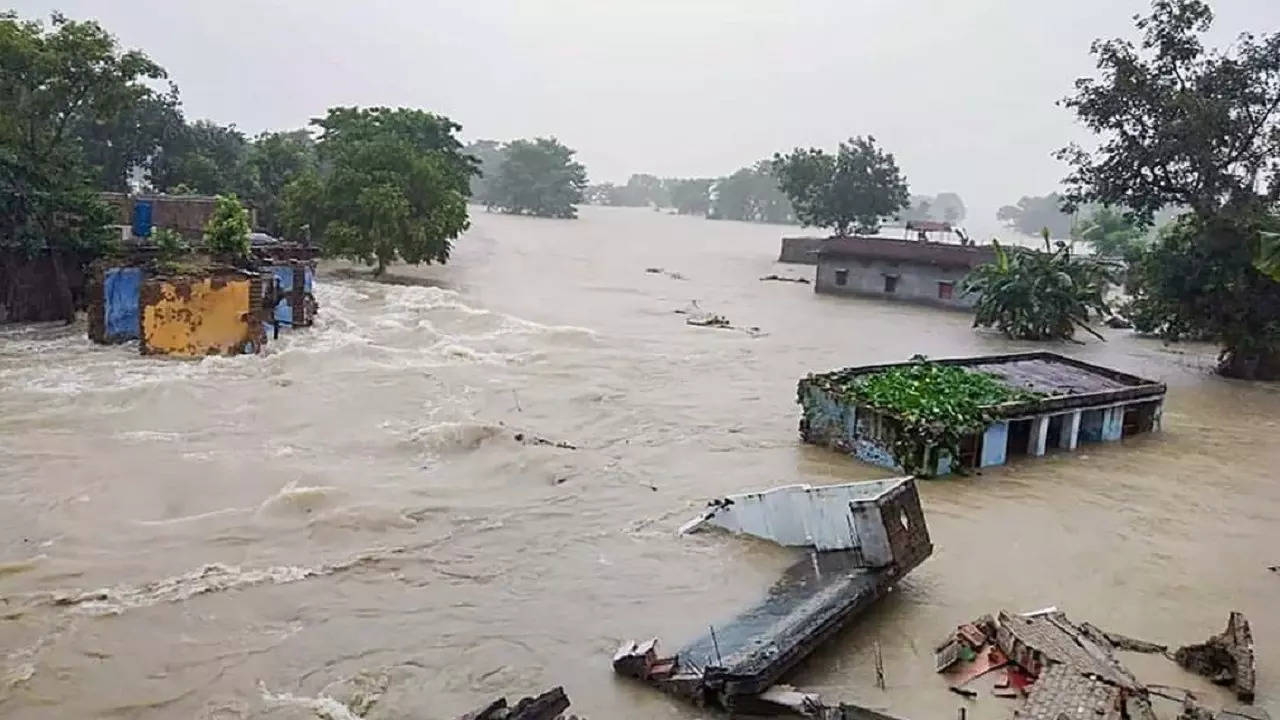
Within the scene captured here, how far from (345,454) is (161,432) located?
2667 mm

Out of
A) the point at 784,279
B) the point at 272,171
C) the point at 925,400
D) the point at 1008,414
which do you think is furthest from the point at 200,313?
the point at 784,279

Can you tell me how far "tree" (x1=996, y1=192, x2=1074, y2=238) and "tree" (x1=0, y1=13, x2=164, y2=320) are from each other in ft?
350

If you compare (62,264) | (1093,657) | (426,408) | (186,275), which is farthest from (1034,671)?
(62,264)

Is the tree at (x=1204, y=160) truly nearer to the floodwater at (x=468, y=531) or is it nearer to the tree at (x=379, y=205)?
the floodwater at (x=468, y=531)

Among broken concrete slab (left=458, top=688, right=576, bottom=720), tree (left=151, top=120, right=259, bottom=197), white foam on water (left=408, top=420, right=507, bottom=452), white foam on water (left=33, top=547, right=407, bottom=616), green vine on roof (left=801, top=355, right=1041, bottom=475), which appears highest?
tree (left=151, top=120, right=259, bottom=197)

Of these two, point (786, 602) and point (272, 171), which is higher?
point (272, 171)

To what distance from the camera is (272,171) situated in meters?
40.3

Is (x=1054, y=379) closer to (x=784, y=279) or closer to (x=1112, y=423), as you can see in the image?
(x=1112, y=423)

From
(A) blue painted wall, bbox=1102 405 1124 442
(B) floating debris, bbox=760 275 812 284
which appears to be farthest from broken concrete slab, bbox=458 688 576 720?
(B) floating debris, bbox=760 275 812 284

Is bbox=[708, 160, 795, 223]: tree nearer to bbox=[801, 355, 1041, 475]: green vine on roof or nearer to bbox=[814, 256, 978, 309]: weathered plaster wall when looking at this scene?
bbox=[814, 256, 978, 309]: weathered plaster wall

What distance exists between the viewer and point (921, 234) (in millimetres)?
41000

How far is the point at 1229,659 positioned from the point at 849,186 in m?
43.6

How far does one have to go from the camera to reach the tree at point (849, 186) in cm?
5009

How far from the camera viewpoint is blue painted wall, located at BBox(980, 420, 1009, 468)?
1441 centimetres
